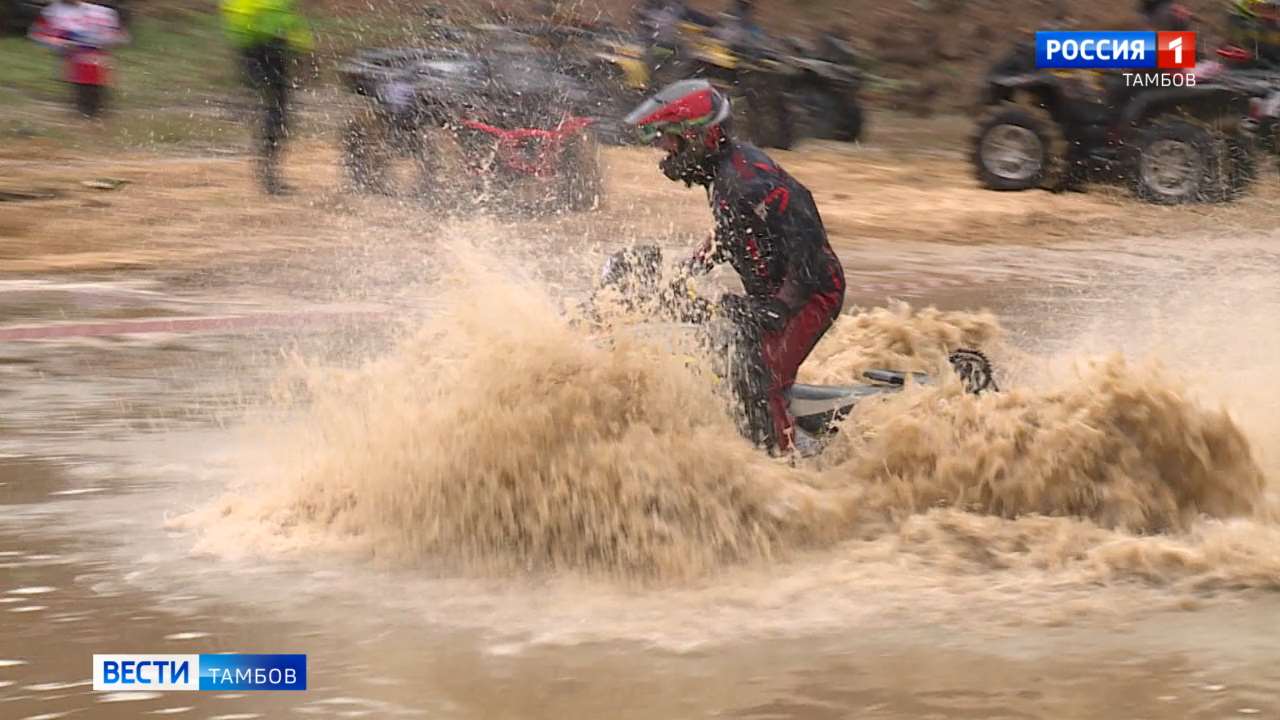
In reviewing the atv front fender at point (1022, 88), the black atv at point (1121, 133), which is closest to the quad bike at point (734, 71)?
the atv front fender at point (1022, 88)

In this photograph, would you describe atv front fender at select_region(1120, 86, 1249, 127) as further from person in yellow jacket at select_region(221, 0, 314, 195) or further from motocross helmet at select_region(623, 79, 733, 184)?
motocross helmet at select_region(623, 79, 733, 184)

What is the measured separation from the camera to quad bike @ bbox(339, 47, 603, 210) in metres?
16.7

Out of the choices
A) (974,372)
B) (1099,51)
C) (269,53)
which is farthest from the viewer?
(1099,51)

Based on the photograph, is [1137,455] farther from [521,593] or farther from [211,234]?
[211,234]

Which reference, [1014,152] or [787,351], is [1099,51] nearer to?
[1014,152]

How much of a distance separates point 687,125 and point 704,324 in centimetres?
74

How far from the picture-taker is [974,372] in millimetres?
7309

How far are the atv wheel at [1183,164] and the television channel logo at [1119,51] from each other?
63 cm

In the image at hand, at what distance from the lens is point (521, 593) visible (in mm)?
6164

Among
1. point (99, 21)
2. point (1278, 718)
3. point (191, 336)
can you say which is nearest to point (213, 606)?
point (1278, 718)

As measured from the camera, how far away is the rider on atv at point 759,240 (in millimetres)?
6695

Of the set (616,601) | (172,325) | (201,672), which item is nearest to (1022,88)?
(172,325)

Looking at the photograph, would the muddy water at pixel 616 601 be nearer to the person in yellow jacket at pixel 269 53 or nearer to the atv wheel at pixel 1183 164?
the person in yellow jacket at pixel 269 53

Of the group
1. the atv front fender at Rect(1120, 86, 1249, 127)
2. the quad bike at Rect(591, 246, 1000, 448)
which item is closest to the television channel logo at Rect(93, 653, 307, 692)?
the quad bike at Rect(591, 246, 1000, 448)
